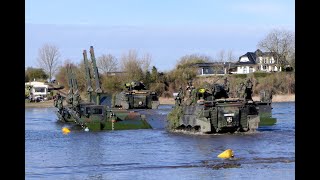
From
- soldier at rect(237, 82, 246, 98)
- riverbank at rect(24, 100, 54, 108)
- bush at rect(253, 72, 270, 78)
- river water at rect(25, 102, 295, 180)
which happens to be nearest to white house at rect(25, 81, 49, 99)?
riverbank at rect(24, 100, 54, 108)

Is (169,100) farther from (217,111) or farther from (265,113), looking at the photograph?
(217,111)

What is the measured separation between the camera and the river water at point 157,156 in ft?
69.8

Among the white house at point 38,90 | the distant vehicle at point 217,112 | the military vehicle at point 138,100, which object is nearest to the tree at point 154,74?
the white house at point 38,90

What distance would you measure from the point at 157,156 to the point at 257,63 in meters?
98.6

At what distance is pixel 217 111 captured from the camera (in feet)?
119

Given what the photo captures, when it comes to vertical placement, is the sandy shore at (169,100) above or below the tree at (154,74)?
below

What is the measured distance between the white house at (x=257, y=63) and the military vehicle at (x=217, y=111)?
242 ft

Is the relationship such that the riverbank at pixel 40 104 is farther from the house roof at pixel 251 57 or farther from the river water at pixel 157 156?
the river water at pixel 157 156

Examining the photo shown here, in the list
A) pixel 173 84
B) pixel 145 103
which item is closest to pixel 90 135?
pixel 145 103

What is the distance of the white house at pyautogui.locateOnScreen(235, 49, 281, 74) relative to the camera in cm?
11411

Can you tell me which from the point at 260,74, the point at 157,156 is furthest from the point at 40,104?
the point at 157,156

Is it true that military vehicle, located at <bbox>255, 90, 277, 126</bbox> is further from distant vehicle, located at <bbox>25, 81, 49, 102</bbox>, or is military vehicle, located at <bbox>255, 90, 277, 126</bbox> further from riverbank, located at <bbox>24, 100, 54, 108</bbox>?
distant vehicle, located at <bbox>25, 81, 49, 102</bbox>
